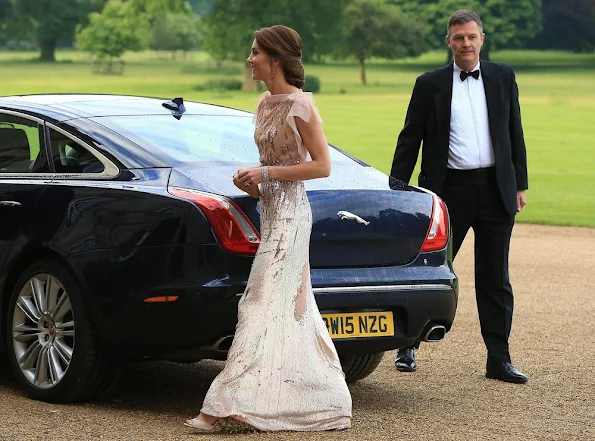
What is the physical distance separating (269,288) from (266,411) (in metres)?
0.50

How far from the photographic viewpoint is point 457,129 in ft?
25.0

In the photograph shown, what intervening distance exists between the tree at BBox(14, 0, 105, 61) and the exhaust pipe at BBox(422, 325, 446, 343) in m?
60.5

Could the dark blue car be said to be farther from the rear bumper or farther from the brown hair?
the brown hair

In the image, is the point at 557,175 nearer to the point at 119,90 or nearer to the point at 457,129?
the point at 457,129

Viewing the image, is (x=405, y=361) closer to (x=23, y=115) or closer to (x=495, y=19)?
(x=23, y=115)

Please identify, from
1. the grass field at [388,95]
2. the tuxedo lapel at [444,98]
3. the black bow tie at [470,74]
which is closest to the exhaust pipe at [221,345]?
the tuxedo lapel at [444,98]

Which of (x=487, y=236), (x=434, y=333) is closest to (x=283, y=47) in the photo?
(x=434, y=333)

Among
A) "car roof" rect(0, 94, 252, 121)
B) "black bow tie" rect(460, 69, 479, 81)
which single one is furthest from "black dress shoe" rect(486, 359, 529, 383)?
"car roof" rect(0, 94, 252, 121)

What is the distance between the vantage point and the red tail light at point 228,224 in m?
5.90

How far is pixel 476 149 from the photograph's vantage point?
24.9 feet

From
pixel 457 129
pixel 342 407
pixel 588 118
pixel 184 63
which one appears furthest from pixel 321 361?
pixel 184 63

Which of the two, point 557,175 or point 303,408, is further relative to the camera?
point 557,175

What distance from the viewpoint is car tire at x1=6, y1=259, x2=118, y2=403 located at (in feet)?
20.5

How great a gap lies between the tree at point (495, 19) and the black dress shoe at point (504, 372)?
66576 mm
